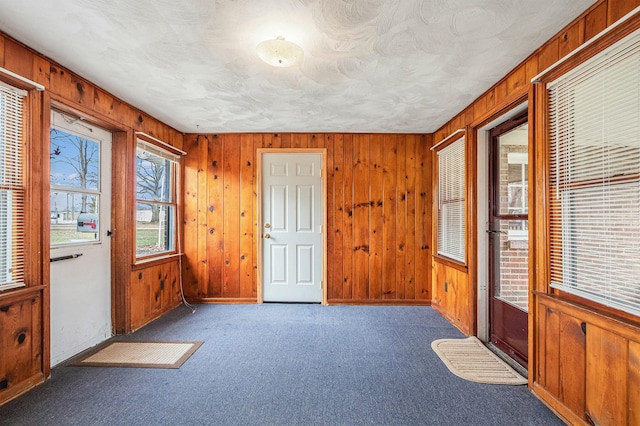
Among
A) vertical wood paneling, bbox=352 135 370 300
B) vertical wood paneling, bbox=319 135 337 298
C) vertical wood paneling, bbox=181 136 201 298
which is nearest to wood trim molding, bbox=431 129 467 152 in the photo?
vertical wood paneling, bbox=352 135 370 300

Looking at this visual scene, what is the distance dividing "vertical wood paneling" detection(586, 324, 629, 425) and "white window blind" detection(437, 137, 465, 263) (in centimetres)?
160

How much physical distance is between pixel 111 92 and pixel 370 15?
239cm

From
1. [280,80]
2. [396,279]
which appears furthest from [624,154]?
[396,279]

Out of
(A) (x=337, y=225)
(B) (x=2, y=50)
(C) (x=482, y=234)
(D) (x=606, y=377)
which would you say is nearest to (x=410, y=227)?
(A) (x=337, y=225)

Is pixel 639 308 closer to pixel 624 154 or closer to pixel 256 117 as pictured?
pixel 624 154

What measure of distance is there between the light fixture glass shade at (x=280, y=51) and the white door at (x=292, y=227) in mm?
2125

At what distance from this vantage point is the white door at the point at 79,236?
2387 mm

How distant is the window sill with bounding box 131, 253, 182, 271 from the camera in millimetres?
3111

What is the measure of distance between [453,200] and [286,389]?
2.57m

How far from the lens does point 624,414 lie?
4.67 feet

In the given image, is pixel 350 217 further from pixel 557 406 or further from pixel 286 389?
pixel 557 406

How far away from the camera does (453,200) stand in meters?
3.38

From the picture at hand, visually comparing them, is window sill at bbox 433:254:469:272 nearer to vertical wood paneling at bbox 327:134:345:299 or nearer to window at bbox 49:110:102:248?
vertical wood paneling at bbox 327:134:345:299

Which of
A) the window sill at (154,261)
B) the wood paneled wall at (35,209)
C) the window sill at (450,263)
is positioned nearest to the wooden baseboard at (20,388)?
the wood paneled wall at (35,209)
